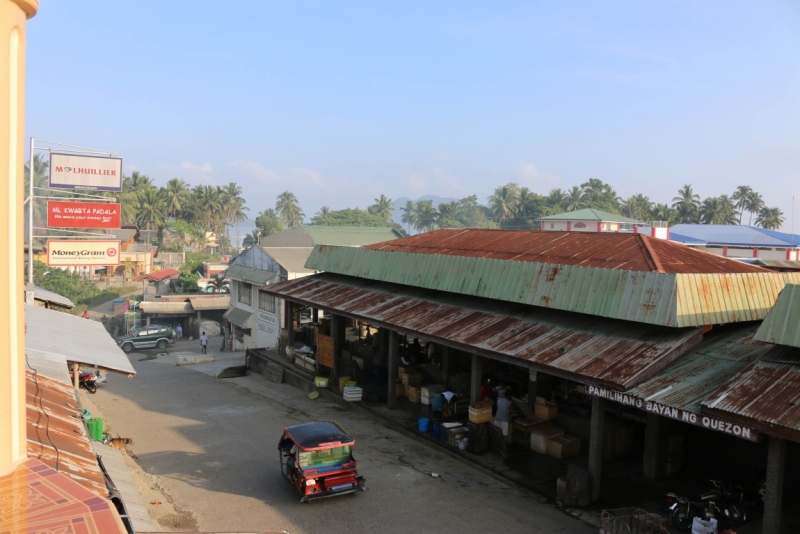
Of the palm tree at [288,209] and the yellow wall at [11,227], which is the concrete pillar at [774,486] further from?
the palm tree at [288,209]

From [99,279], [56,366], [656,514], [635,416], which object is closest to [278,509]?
[56,366]

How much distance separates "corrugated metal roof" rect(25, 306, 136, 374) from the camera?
13.8 metres

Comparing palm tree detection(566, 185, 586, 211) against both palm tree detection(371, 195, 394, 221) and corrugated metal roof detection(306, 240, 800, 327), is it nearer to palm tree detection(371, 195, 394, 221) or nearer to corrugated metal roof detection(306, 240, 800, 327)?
palm tree detection(371, 195, 394, 221)

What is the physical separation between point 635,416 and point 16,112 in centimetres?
1420

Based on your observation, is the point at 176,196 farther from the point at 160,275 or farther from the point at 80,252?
the point at 80,252

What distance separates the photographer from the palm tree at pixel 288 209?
14400 cm

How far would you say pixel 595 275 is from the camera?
14164 millimetres

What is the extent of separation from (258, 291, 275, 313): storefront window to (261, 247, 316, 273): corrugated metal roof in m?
2.08

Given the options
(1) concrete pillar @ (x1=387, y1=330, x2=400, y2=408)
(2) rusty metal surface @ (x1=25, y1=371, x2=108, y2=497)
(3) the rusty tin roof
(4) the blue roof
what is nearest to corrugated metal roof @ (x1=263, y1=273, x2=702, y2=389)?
(3) the rusty tin roof

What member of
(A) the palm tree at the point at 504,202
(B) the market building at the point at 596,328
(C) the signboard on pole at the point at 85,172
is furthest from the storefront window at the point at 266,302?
(A) the palm tree at the point at 504,202

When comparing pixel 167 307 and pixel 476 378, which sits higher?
pixel 476 378

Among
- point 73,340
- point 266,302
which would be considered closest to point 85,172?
point 73,340

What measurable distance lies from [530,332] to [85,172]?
19.8 metres

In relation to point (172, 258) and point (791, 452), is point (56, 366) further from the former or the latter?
point (172, 258)
